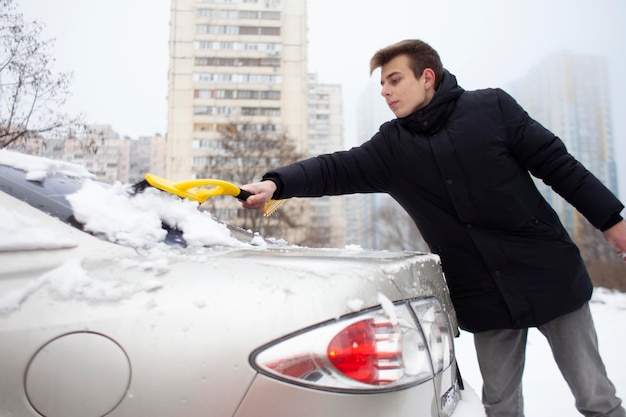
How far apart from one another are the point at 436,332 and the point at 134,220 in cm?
83

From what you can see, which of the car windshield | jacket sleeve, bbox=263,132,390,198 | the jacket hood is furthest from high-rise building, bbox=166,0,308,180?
the car windshield

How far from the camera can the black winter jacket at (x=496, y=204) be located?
1679mm

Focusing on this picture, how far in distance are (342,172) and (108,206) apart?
1129 millimetres

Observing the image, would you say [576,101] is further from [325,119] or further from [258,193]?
[258,193]

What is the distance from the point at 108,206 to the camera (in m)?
1.15

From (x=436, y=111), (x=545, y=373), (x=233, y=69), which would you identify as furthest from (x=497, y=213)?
(x=233, y=69)

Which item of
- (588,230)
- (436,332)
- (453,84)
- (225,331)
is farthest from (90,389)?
(588,230)

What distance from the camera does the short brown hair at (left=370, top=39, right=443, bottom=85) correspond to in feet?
6.17

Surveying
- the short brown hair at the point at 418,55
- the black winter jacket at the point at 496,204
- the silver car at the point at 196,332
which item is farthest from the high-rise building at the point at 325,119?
the silver car at the point at 196,332

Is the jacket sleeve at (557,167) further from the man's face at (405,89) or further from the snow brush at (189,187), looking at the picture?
the snow brush at (189,187)

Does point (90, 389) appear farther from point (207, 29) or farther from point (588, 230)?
point (207, 29)

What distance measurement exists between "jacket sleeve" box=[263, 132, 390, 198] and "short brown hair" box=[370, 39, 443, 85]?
34 cm

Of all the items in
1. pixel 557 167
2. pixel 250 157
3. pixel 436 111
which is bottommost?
pixel 557 167

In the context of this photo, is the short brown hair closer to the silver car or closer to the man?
the man
